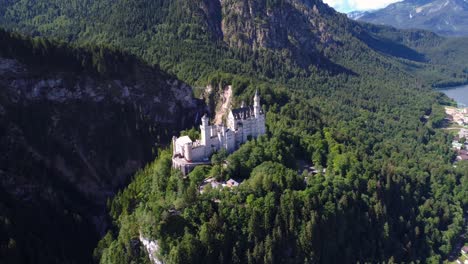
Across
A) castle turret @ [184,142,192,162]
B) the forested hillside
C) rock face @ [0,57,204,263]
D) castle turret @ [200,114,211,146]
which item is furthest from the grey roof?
rock face @ [0,57,204,263]

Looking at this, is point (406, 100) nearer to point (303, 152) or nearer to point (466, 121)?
point (466, 121)

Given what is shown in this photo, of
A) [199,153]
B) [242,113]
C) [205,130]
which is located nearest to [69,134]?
[199,153]

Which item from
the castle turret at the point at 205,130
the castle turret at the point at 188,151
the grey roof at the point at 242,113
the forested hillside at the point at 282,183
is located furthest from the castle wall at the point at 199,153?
the grey roof at the point at 242,113

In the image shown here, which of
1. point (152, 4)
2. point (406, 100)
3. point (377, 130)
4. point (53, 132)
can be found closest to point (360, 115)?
point (377, 130)

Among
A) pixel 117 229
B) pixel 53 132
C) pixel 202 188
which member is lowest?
pixel 117 229

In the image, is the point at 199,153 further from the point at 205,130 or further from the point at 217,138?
the point at 217,138

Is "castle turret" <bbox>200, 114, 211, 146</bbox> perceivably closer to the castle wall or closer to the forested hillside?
the castle wall

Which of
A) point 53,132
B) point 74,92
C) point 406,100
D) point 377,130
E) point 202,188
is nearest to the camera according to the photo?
point 202,188
